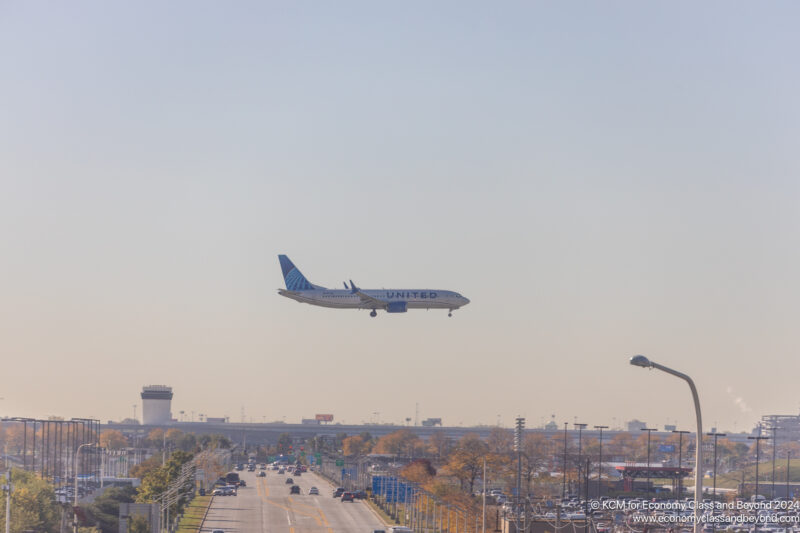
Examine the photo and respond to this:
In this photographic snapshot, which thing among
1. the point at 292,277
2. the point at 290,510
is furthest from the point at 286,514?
the point at 292,277

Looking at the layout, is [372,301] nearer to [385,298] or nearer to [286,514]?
[385,298]

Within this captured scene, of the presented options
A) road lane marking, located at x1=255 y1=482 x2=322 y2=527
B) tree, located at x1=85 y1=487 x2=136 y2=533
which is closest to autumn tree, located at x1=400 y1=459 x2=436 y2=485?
road lane marking, located at x1=255 y1=482 x2=322 y2=527

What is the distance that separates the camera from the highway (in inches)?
4592

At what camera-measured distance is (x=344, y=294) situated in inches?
6004

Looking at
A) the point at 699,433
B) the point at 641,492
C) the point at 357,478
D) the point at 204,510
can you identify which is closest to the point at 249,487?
the point at 357,478

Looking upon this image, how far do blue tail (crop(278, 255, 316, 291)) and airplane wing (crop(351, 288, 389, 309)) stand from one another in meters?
11.5

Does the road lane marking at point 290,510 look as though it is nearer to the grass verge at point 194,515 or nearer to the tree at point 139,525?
the grass verge at point 194,515

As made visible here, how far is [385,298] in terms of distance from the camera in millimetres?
152125

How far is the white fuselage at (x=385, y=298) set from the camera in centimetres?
15188

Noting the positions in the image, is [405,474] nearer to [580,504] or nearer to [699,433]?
[580,504]

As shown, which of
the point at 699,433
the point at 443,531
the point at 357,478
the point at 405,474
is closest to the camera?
the point at 699,433

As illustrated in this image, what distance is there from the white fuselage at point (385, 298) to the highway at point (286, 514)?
85.6 ft

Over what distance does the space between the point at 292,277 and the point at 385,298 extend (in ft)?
59.7

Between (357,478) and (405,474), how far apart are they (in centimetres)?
1687
